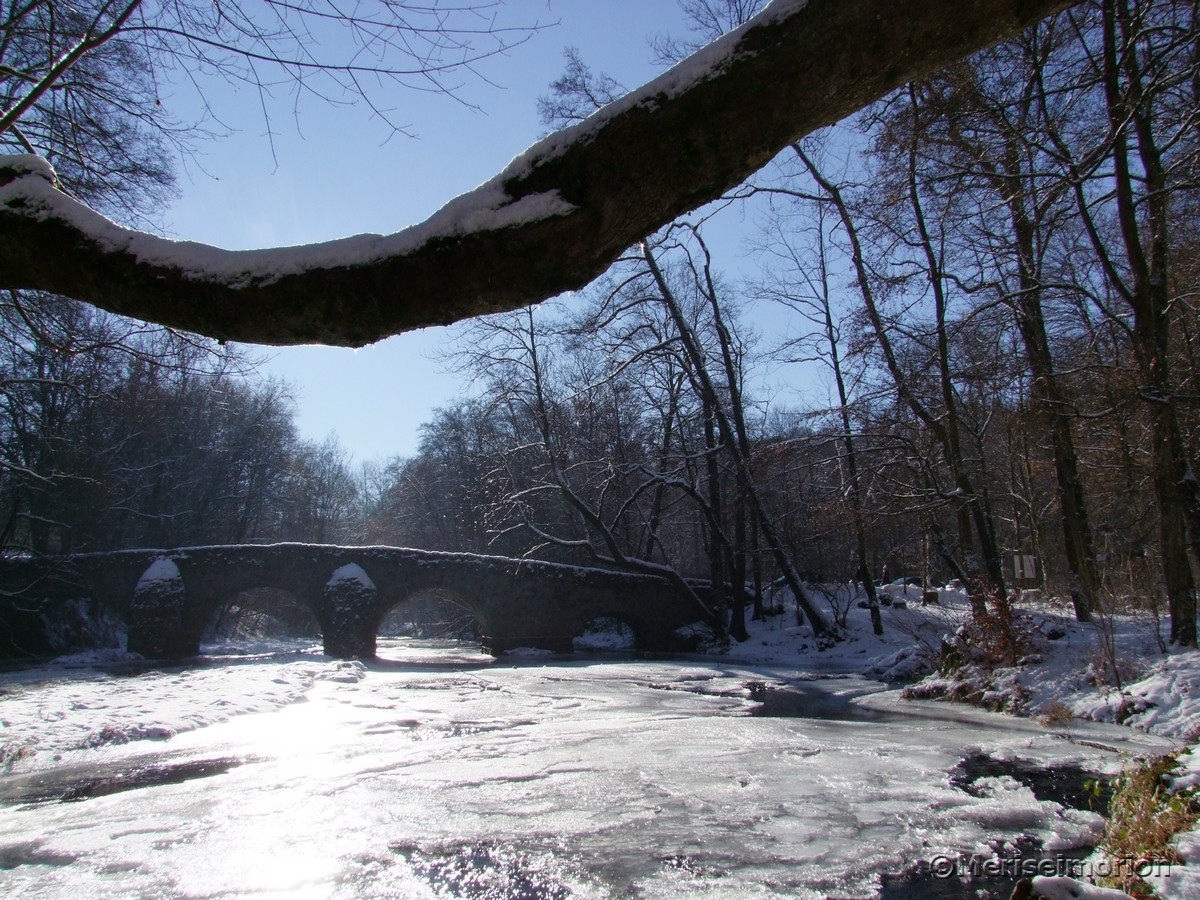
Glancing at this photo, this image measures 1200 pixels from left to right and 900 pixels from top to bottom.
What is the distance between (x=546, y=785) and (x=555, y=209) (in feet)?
15.3

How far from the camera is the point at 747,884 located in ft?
11.8

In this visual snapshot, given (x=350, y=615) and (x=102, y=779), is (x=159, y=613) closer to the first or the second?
(x=350, y=615)

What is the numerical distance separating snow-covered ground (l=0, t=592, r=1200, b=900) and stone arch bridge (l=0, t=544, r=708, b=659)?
38.1 feet

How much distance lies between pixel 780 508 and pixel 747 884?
21.9m

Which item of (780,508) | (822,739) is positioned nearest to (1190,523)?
(822,739)

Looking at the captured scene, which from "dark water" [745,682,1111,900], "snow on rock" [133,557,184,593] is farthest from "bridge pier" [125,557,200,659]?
"dark water" [745,682,1111,900]

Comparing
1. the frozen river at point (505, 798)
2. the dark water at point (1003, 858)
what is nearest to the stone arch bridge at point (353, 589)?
the frozen river at point (505, 798)

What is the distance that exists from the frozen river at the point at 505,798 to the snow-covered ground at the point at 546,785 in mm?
23

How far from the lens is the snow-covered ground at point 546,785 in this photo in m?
3.82

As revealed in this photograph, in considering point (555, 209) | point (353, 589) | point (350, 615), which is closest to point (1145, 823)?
point (555, 209)

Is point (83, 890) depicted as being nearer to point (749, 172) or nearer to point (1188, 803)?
point (749, 172)

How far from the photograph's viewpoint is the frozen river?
12.3ft

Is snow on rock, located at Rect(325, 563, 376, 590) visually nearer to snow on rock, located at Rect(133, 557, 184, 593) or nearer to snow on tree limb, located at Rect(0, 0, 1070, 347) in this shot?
snow on rock, located at Rect(133, 557, 184, 593)

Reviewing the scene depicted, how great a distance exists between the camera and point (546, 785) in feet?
18.3
